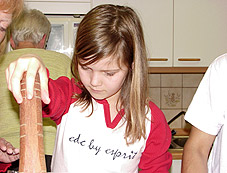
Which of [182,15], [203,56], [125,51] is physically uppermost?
[182,15]

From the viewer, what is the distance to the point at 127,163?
915mm

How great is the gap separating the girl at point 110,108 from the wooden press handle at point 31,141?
18.7 inches

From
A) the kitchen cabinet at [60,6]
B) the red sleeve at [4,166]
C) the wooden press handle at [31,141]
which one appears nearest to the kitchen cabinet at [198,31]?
the kitchen cabinet at [60,6]

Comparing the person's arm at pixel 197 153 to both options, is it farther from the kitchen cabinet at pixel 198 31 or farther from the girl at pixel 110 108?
the kitchen cabinet at pixel 198 31

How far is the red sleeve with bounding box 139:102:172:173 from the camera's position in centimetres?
92

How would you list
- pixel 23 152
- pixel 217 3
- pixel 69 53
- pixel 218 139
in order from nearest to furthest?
1. pixel 23 152
2. pixel 218 139
3. pixel 69 53
4. pixel 217 3

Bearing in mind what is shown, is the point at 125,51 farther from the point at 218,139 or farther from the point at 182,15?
the point at 182,15

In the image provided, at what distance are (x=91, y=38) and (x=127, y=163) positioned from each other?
0.39 meters

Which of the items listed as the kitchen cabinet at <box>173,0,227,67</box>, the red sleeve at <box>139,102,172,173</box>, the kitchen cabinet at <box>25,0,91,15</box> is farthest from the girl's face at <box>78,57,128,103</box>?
the kitchen cabinet at <box>173,0,227,67</box>

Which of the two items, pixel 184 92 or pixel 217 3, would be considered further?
pixel 184 92

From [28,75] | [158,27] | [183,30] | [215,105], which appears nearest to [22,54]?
[215,105]

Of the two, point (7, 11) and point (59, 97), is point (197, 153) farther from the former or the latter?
point (7, 11)

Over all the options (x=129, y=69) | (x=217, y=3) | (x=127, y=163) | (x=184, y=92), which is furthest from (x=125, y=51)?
(x=184, y=92)

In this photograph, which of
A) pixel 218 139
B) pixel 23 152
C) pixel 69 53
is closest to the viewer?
pixel 23 152
